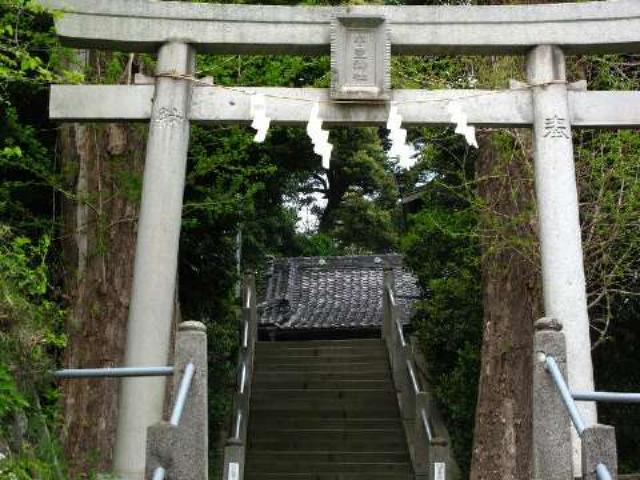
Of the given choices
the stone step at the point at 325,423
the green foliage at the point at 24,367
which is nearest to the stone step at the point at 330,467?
the stone step at the point at 325,423

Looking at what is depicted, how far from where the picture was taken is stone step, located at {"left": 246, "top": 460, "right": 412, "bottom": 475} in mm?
14188

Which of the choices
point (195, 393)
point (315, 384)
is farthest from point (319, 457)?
point (195, 393)

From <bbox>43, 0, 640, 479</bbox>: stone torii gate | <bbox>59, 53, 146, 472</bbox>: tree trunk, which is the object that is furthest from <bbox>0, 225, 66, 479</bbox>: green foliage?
<bbox>59, 53, 146, 472</bbox>: tree trunk

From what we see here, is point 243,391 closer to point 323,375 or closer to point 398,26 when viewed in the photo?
point 323,375

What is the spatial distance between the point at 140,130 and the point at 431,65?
328 centimetres

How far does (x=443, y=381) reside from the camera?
15.7 m

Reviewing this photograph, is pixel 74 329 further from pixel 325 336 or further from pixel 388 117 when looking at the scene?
pixel 325 336

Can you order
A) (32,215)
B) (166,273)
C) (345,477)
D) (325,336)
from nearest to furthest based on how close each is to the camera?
(166,273)
(32,215)
(345,477)
(325,336)

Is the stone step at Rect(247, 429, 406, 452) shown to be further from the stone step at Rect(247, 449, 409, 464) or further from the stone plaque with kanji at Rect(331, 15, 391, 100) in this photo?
the stone plaque with kanji at Rect(331, 15, 391, 100)

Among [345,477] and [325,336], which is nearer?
[345,477]

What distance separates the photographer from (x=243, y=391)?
50.2 feet

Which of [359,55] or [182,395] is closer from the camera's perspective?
[182,395]

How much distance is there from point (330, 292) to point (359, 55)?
15689mm

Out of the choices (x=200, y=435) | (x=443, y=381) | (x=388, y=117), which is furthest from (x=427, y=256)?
(x=200, y=435)
